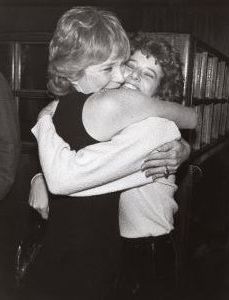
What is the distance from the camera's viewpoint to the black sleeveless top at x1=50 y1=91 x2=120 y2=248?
3.50 feet

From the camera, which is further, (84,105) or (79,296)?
(79,296)

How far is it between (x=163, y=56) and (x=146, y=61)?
7 cm

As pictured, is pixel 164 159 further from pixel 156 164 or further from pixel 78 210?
pixel 78 210

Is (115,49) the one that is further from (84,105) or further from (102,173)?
(102,173)

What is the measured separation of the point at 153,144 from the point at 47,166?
0.26m

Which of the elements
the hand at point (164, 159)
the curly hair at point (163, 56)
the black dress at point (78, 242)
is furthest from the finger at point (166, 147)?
the curly hair at point (163, 56)

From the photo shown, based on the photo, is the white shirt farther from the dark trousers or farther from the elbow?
the dark trousers

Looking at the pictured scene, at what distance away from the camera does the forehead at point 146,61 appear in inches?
56.6

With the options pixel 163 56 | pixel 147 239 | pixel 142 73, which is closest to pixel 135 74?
pixel 142 73

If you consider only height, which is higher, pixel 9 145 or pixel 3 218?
pixel 9 145

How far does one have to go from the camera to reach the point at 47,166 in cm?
104

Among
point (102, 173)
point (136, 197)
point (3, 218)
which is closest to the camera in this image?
point (102, 173)

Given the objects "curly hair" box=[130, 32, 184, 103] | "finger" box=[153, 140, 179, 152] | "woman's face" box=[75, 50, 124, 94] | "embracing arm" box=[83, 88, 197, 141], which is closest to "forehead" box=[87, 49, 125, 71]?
"woman's face" box=[75, 50, 124, 94]

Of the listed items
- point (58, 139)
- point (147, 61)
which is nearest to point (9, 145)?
point (58, 139)
